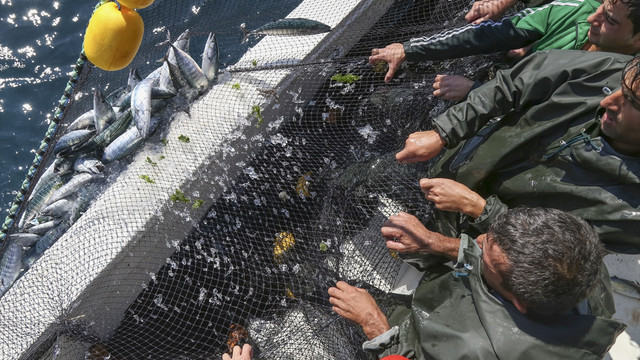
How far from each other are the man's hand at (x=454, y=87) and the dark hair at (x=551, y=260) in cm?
157

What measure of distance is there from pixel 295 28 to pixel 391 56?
43.8 inches

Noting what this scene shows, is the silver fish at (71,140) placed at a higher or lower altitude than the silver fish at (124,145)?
higher

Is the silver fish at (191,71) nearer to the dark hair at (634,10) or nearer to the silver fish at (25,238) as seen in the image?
the silver fish at (25,238)

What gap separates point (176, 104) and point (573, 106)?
10.4 ft

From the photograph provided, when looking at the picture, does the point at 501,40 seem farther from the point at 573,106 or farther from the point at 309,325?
the point at 309,325

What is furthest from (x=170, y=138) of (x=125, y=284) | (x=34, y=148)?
(x=34, y=148)

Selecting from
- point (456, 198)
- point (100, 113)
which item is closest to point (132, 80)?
point (100, 113)

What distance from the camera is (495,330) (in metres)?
2.08

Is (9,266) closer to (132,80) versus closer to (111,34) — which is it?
(132,80)

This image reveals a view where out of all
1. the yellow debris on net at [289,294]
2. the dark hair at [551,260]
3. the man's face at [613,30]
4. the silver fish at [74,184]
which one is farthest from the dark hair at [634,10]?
the silver fish at [74,184]

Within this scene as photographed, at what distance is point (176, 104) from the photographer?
162 inches

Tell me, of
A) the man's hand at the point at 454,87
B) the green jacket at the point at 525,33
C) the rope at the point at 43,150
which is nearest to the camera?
the green jacket at the point at 525,33

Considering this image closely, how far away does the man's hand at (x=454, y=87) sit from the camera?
11.1 ft

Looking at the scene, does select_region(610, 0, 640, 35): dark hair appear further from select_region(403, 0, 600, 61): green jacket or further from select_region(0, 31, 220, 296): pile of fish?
select_region(0, 31, 220, 296): pile of fish
